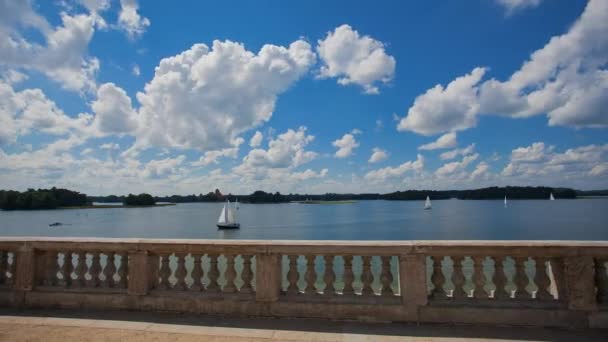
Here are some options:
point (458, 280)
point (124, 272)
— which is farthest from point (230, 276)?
point (458, 280)

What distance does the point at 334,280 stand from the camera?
6.14m

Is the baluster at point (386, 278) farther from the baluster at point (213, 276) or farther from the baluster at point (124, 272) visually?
the baluster at point (124, 272)

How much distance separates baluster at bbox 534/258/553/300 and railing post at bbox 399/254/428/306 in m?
1.70

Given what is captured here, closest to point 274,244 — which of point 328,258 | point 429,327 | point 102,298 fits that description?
point 328,258

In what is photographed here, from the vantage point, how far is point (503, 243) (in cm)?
561

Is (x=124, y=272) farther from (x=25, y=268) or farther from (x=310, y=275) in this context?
(x=310, y=275)

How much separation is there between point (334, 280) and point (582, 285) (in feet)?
11.9

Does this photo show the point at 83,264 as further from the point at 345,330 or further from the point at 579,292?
the point at 579,292

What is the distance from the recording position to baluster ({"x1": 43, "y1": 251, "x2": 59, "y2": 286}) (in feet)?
22.2

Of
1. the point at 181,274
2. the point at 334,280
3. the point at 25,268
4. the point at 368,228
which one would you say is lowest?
the point at 368,228

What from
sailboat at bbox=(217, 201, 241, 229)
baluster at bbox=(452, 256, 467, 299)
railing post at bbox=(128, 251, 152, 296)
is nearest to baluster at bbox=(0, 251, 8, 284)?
railing post at bbox=(128, 251, 152, 296)

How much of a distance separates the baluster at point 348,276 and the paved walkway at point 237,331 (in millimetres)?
492

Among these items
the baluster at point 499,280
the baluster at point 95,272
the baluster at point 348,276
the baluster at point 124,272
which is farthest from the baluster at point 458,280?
the baluster at point 95,272

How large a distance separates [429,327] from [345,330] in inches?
49.1
